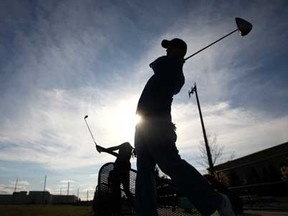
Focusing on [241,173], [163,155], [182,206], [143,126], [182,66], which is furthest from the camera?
[241,173]

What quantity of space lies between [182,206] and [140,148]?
1.22 m

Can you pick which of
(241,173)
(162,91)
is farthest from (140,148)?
(241,173)

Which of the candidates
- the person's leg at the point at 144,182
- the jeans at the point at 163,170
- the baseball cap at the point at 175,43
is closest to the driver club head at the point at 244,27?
the baseball cap at the point at 175,43

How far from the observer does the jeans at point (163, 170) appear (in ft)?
6.59

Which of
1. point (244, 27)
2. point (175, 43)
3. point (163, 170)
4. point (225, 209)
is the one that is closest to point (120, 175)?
point (163, 170)

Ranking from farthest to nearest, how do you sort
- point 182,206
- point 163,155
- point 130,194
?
1. point 182,206
2. point 130,194
3. point 163,155

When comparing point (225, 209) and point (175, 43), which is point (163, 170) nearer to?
point (225, 209)

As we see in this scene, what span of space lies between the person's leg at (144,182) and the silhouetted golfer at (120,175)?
1.39ft

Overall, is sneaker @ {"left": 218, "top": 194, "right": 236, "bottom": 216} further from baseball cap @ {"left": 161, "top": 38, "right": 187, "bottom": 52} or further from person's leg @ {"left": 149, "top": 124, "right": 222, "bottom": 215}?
baseball cap @ {"left": 161, "top": 38, "right": 187, "bottom": 52}

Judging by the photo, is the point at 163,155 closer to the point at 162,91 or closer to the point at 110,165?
the point at 162,91

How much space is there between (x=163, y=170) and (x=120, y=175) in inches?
33.3

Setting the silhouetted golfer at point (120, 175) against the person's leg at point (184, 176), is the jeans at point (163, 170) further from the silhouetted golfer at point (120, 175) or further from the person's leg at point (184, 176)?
the silhouetted golfer at point (120, 175)

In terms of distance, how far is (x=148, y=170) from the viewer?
8.31 feet

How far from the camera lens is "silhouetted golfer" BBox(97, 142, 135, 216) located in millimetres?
2809
